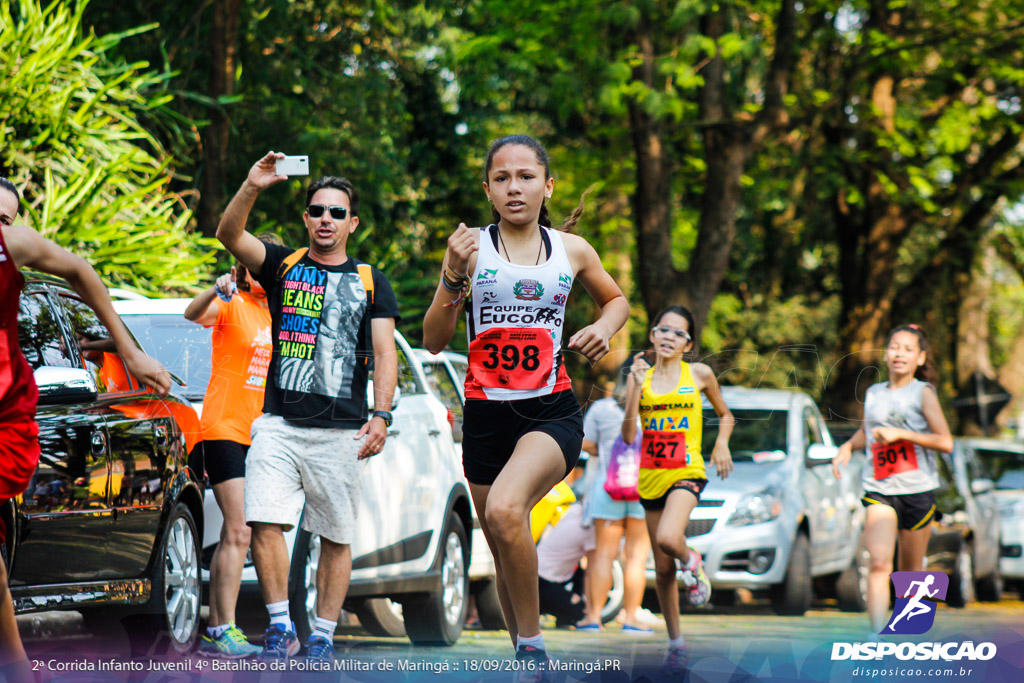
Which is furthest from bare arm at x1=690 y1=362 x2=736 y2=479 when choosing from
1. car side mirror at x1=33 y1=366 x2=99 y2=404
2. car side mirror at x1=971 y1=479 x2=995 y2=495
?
car side mirror at x1=971 y1=479 x2=995 y2=495

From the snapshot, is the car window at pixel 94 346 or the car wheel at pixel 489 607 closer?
the car window at pixel 94 346

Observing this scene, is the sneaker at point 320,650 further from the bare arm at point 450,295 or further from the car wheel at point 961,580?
the car wheel at point 961,580

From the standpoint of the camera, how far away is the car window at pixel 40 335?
17.8ft

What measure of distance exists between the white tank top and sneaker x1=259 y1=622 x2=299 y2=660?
5.53 feet

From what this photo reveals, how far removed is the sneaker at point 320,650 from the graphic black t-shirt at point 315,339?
99 cm

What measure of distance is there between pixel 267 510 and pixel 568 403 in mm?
1699

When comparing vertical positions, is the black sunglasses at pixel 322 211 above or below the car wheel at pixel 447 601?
above

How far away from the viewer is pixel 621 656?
743cm

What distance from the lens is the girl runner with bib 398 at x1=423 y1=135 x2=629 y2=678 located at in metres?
4.89

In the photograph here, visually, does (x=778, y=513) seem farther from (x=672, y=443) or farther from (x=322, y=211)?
(x=322, y=211)

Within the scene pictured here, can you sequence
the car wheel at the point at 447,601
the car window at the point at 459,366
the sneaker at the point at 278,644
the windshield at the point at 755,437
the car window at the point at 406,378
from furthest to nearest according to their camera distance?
the windshield at the point at 755,437
the car window at the point at 459,366
the car window at the point at 406,378
the car wheel at the point at 447,601
the sneaker at the point at 278,644

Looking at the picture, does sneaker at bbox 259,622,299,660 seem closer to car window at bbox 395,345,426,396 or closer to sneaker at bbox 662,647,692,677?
sneaker at bbox 662,647,692,677

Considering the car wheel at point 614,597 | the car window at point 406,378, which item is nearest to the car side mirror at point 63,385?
the car window at point 406,378

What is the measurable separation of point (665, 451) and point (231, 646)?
2.73 metres
